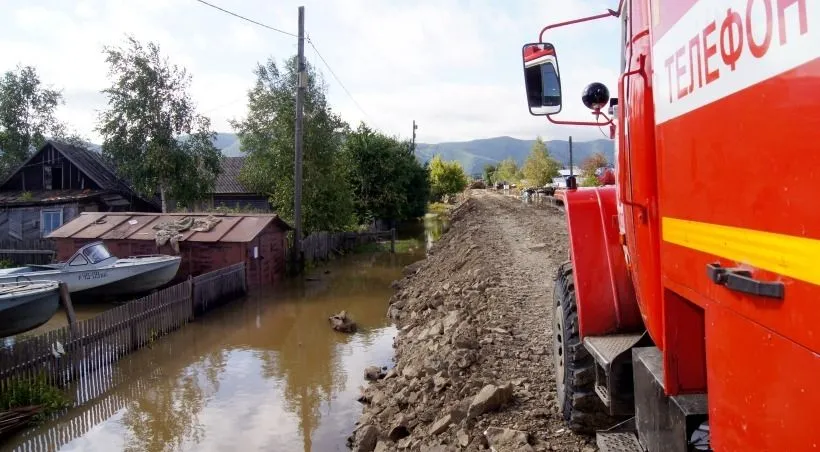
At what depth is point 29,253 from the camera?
858 inches

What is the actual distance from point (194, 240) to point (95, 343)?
7.88 m

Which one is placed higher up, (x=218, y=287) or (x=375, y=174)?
(x=375, y=174)

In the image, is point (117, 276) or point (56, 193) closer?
point (117, 276)

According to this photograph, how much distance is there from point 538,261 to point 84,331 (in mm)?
9495

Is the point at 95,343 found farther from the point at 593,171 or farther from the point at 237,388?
the point at 593,171

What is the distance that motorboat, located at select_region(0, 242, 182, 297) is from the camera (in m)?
15.4

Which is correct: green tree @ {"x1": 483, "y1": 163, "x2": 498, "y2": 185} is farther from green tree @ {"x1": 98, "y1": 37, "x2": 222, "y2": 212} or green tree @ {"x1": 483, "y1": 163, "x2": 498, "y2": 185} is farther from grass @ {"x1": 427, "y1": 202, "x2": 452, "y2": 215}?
green tree @ {"x1": 98, "y1": 37, "x2": 222, "y2": 212}

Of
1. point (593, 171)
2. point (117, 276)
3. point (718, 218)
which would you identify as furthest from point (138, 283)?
point (718, 218)

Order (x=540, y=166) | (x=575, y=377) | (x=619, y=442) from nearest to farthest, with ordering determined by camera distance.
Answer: (x=619, y=442)
(x=575, y=377)
(x=540, y=166)

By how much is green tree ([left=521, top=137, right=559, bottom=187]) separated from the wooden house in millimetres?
36877

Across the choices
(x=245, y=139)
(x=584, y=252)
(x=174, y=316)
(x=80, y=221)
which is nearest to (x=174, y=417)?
(x=174, y=316)

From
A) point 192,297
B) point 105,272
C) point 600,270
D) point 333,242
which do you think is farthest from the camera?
point 333,242

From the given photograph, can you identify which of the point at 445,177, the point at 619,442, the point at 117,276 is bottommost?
the point at 619,442

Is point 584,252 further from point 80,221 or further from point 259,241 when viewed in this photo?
point 80,221
